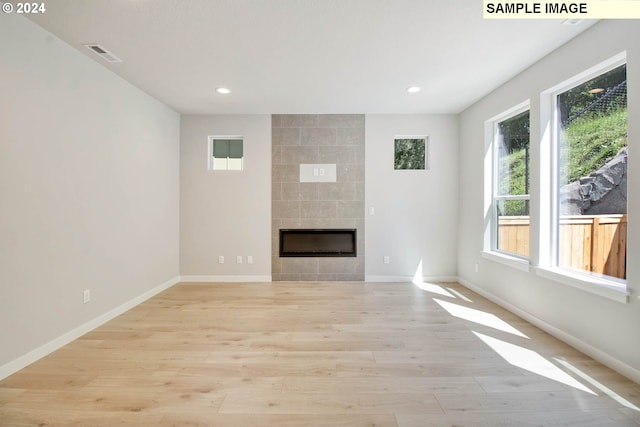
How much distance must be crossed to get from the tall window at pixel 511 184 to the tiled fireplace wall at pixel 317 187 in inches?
75.6

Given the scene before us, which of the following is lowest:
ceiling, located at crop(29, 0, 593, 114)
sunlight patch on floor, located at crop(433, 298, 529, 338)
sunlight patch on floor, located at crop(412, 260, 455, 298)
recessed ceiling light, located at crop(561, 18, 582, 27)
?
sunlight patch on floor, located at crop(433, 298, 529, 338)

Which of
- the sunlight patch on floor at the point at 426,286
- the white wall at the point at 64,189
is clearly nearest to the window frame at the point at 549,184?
the sunlight patch on floor at the point at 426,286

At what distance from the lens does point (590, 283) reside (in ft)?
7.60

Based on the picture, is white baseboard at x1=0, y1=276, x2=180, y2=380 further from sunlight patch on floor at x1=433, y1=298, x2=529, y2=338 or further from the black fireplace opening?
sunlight patch on floor at x1=433, y1=298, x2=529, y2=338

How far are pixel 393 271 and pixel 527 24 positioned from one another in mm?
3538

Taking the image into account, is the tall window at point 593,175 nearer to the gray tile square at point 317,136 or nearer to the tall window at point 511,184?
the tall window at point 511,184

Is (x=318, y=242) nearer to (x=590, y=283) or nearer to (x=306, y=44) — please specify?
(x=306, y=44)

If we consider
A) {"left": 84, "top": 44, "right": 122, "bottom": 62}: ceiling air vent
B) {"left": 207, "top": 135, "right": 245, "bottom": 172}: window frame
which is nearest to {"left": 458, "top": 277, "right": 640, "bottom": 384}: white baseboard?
{"left": 207, "top": 135, "right": 245, "bottom": 172}: window frame

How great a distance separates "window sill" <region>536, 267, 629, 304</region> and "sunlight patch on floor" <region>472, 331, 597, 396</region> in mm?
676

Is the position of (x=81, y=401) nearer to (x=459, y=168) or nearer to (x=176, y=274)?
(x=176, y=274)

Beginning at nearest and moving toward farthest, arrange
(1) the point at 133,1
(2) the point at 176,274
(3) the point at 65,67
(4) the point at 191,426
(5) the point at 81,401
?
(4) the point at 191,426
(5) the point at 81,401
(1) the point at 133,1
(3) the point at 65,67
(2) the point at 176,274

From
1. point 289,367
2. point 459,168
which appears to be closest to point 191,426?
point 289,367

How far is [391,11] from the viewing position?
2150mm

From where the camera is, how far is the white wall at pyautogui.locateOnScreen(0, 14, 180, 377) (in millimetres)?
2119
